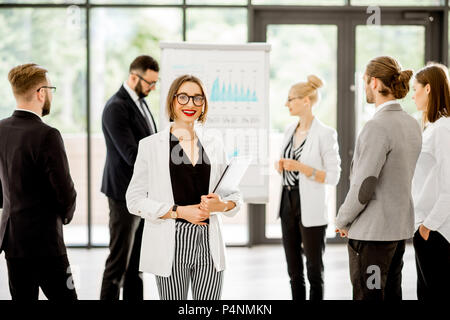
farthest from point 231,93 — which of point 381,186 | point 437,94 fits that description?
point 381,186

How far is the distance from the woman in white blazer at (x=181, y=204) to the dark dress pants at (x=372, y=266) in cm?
65

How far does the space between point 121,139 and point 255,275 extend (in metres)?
2.05

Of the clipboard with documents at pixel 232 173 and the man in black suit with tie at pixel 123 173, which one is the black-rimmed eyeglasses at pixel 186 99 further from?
the man in black suit with tie at pixel 123 173

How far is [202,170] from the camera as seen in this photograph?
241 cm

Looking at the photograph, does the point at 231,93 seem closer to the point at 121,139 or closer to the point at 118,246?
the point at 121,139

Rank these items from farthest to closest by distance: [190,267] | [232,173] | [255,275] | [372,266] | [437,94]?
[255,275] → [437,94] → [372,266] → [190,267] → [232,173]

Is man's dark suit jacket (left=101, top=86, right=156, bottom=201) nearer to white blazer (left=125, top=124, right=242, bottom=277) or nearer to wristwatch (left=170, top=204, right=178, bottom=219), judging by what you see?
white blazer (left=125, top=124, right=242, bottom=277)

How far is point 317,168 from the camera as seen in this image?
3494 millimetres

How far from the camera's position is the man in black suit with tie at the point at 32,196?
2.45m

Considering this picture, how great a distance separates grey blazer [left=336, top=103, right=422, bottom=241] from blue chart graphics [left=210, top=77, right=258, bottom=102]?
2399 millimetres

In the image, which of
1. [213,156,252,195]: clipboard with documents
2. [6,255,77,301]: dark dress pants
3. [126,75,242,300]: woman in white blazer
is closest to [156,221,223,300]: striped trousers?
[126,75,242,300]: woman in white blazer
